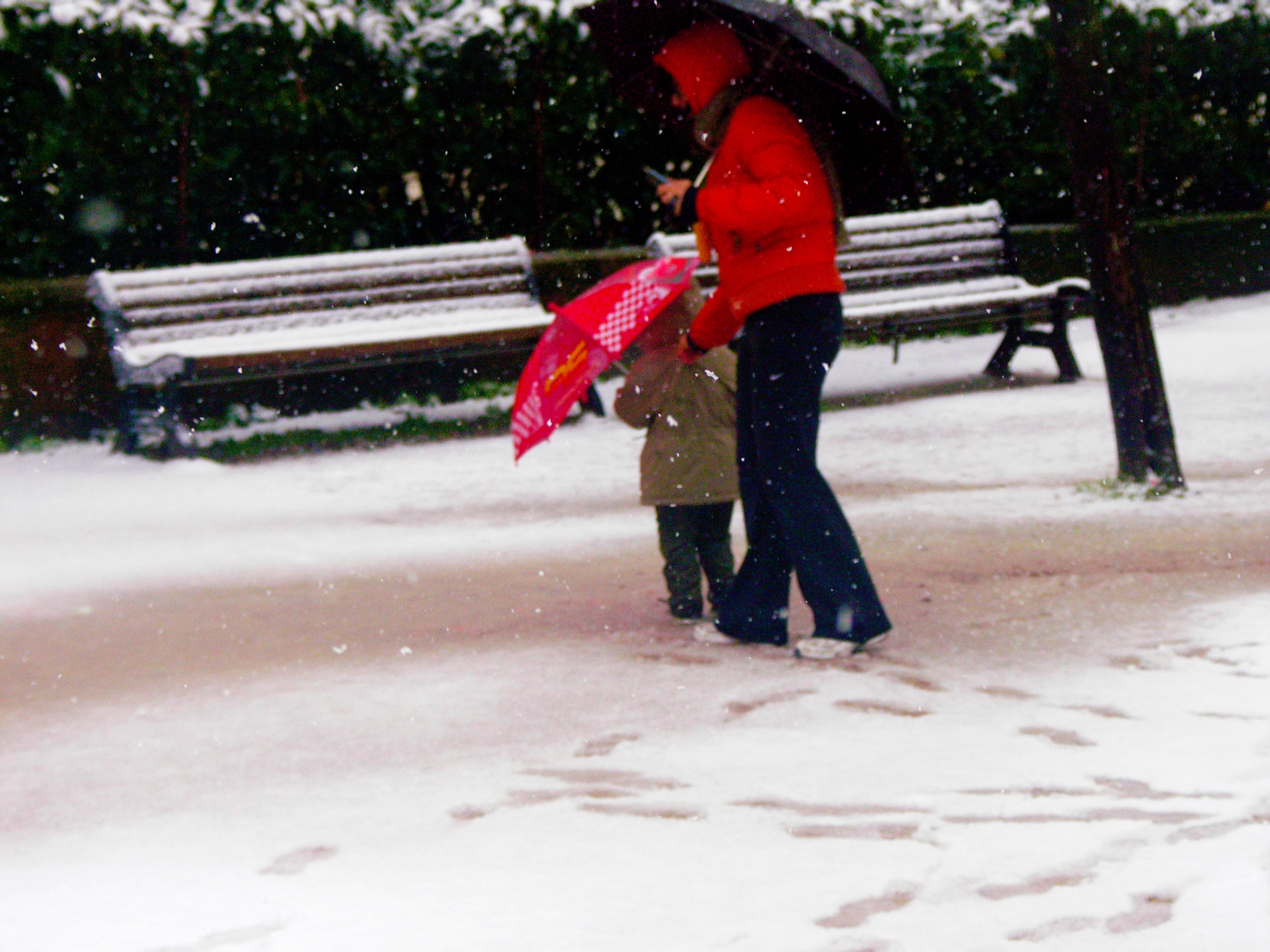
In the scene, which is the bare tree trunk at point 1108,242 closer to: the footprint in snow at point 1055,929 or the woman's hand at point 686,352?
the woman's hand at point 686,352

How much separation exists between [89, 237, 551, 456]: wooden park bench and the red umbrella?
429 centimetres

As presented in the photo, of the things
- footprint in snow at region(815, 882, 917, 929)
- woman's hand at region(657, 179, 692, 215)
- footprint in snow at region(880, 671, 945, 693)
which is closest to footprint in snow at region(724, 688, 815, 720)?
footprint in snow at region(880, 671, 945, 693)

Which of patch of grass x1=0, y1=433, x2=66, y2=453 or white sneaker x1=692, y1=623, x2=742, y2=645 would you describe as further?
patch of grass x1=0, y1=433, x2=66, y2=453

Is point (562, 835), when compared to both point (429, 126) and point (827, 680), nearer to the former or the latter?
point (827, 680)

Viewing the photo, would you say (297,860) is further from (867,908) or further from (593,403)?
(593,403)

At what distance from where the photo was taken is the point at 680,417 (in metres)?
4.64

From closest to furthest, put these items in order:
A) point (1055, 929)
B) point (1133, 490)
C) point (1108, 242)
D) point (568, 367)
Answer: point (1055, 929)
point (568, 367)
point (1133, 490)
point (1108, 242)

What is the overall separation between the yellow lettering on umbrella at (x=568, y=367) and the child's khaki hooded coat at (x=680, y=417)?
32cm

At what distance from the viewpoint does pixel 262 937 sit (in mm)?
2629

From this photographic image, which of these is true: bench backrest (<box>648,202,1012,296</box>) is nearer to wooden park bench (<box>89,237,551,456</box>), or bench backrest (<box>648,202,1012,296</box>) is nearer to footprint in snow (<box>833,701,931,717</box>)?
wooden park bench (<box>89,237,551,456</box>)

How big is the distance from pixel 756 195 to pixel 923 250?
667 cm

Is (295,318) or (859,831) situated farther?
(295,318)

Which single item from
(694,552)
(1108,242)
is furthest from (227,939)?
(1108,242)

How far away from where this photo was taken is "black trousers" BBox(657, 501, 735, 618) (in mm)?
4754
